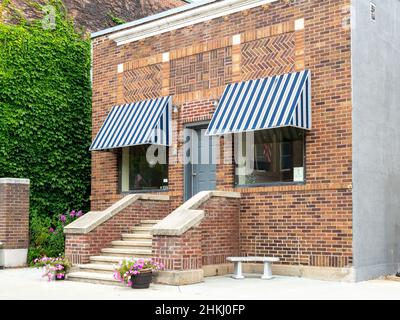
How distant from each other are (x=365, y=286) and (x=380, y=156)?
10.5 ft

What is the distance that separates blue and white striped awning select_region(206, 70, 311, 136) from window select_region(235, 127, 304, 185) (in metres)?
0.72

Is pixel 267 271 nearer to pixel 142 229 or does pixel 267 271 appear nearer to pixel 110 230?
pixel 142 229

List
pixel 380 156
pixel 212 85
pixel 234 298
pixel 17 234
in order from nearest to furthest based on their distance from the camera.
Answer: pixel 234 298 < pixel 380 156 < pixel 212 85 < pixel 17 234

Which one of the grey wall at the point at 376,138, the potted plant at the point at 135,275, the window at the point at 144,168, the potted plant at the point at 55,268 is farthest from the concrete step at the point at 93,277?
the grey wall at the point at 376,138

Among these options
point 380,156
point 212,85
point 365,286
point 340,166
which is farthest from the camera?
point 212,85

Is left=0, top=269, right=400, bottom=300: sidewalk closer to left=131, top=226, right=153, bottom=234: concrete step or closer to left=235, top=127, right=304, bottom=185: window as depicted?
left=235, top=127, right=304, bottom=185: window

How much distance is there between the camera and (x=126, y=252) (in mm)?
13484

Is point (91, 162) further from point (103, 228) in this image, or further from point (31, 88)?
point (103, 228)

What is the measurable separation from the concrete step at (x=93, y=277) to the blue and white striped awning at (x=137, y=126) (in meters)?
3.65

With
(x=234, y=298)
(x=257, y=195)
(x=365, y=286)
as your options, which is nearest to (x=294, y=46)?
(x=257, y=195)

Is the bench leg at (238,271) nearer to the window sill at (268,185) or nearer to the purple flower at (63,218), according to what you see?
the window sill at (268,185)

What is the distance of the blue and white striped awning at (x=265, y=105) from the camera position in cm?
1261

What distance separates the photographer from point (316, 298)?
32.3ft

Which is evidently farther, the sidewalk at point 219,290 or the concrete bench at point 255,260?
the concrete bench at point 255,260
